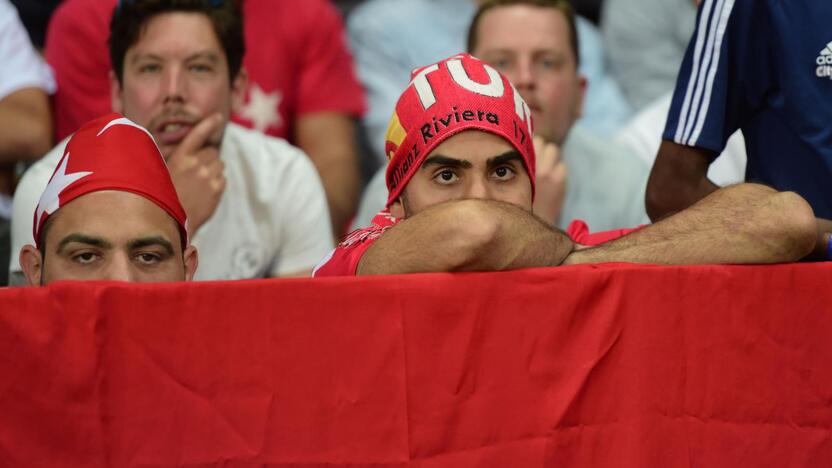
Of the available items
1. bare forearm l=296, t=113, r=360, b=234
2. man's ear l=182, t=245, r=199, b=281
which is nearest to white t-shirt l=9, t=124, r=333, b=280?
bare forearm l=296, t=113, r=360, b=234

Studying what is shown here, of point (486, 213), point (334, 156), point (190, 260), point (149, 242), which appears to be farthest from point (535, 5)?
point (486, 213)

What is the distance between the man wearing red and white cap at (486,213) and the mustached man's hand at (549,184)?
2.60 feet

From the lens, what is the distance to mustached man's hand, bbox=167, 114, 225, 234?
3490mm

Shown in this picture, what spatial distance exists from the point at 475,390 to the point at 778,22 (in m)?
1.21

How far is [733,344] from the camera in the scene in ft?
7.07

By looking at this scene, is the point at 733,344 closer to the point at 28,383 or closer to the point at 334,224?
the point at 28,383

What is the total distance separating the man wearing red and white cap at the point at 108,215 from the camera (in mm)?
2496

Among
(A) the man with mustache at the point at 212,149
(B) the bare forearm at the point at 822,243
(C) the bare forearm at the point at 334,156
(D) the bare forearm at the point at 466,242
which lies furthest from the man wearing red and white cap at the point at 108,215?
(C) the bare forearm at the point at 334,156

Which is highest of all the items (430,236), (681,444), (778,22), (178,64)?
(178,64)

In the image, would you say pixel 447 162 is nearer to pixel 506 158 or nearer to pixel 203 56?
pixel 506 158

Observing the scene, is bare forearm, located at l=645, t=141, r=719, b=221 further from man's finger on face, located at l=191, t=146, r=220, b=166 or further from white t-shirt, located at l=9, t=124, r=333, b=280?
man's finger on face, located at l=191, t=146, r=220, b=166

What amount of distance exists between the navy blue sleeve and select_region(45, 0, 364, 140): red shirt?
194 centimetres

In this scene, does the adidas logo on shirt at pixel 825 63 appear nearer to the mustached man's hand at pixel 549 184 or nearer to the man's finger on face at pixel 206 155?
the mustached man's hand at pixel 549 184

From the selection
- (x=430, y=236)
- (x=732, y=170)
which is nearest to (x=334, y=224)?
(x=732, y=170)
